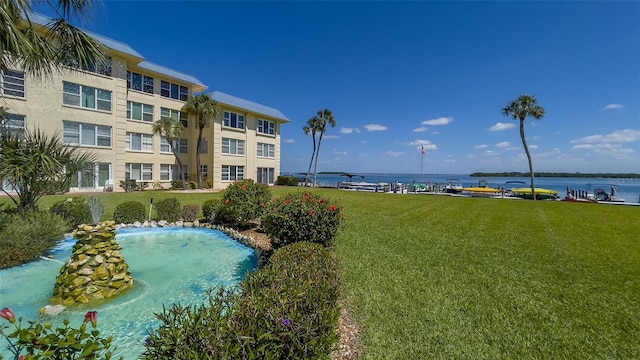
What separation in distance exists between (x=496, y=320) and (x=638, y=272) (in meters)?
5.00

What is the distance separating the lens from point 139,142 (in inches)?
974

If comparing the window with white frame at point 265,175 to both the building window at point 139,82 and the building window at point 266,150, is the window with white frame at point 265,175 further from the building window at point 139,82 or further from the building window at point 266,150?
the building window at point 139,82

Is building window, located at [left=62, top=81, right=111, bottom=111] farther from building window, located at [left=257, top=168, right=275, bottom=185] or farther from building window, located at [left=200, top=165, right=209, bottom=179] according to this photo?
building window, located at [left=257, top=168, right=275, bottom=185]

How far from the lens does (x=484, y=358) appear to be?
3.40 metres

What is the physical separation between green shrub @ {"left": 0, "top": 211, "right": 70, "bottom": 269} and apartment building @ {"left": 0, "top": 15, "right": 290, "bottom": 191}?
25.4 ft


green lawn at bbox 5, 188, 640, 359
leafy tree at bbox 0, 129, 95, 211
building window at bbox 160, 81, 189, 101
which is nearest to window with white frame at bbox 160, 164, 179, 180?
building window at bbox 160, 81, 189, 101

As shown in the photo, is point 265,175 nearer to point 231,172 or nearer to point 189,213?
point 231,172

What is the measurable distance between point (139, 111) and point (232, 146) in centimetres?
892

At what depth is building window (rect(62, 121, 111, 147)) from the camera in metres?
19.7

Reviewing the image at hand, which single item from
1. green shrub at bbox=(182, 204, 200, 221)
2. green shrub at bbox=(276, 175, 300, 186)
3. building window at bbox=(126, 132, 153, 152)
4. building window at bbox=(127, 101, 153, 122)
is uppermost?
building window at bbox=(127, 101, 153, 122)

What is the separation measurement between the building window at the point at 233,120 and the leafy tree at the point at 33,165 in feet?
69.9

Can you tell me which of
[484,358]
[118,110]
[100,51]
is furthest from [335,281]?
[118,110]

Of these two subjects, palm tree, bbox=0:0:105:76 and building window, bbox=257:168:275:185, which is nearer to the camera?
palm tree, bbox=0:0:105:76

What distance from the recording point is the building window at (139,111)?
78.1ft
